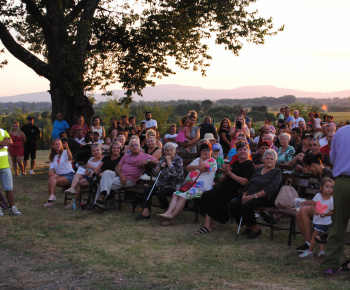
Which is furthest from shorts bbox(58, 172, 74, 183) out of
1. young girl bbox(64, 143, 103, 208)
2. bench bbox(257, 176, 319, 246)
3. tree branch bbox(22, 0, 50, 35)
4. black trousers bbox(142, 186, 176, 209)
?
tree branch bbox(22, 0, 50, 35)

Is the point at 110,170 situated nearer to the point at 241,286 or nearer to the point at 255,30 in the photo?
the point at 241,286

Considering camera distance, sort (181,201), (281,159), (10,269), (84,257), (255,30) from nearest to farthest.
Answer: (10,269), (84,257), (181,201), (281,159), (255,30)

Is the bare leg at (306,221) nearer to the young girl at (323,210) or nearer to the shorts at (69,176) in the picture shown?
the young girl at (323,210)

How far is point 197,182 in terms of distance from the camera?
8.45 metres

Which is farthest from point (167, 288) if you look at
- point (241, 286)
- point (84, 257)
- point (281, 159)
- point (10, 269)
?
point (281, 159)

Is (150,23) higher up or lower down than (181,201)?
higher up

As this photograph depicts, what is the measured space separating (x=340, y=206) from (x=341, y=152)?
59cm

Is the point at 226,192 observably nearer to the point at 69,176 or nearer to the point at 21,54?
the point at 69,176

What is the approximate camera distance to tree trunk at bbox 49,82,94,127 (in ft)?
53.7

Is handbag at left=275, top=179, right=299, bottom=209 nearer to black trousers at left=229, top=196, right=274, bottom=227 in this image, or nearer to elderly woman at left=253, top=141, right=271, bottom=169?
black trousers at left=229, top=196, right=274, bottom=227

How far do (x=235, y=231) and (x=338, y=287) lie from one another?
2845 millimetres

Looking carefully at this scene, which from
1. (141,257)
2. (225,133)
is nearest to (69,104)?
(225,133)

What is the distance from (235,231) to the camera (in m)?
7.88

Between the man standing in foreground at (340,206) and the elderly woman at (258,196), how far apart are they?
192cm
